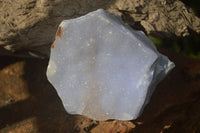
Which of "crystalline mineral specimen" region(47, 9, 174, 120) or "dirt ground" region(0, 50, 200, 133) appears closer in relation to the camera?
"crystalline mineral specimen" region(47, 9, 174, 120)

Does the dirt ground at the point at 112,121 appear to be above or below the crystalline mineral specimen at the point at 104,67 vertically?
below

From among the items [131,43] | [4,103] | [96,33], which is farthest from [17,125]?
[131,43]

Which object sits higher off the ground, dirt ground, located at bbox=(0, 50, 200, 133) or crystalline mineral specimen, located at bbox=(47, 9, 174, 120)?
crystalline mineral specimen, located at bbox=(47, 9, 174, 120)

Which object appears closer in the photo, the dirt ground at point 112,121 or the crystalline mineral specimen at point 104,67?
the crystalline mineral specimen at point 104,67

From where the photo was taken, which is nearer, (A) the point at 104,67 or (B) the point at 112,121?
(A) the point at 104,67

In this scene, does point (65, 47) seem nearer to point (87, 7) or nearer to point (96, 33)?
point (96, 33)

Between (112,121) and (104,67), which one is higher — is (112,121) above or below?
below
